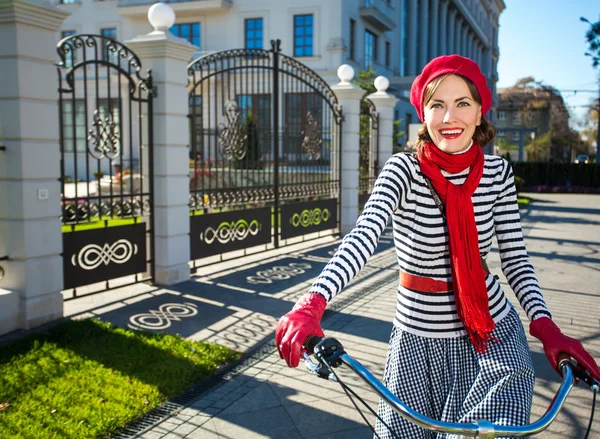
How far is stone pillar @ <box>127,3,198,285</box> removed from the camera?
7.73 meters

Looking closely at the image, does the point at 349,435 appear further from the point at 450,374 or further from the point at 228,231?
the point at 228,231

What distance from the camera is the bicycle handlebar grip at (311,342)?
1716mm

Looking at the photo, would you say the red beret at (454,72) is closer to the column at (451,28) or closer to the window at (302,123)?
the window at (302,123)

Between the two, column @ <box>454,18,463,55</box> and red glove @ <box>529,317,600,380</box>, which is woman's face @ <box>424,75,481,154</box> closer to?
red glove @ <box>529,317,600,380</box>

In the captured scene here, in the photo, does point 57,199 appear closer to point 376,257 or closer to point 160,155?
point 160,155

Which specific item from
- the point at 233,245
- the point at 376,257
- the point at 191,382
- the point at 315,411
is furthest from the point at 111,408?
the point at 376,257

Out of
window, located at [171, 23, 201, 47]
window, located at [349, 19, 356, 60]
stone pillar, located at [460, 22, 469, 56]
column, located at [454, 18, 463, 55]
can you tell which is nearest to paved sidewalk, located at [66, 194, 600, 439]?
window, located at [349, 19, 356, 60]

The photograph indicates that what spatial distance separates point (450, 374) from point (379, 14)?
30238 mm

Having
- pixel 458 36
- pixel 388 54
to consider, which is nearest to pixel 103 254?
pixel 388 54

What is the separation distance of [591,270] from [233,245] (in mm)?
5448

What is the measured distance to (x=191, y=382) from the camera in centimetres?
462

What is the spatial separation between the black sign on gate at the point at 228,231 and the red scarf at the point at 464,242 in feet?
21.5

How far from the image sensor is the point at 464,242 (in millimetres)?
2182

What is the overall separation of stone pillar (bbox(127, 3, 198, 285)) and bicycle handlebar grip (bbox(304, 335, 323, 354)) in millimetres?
6303
